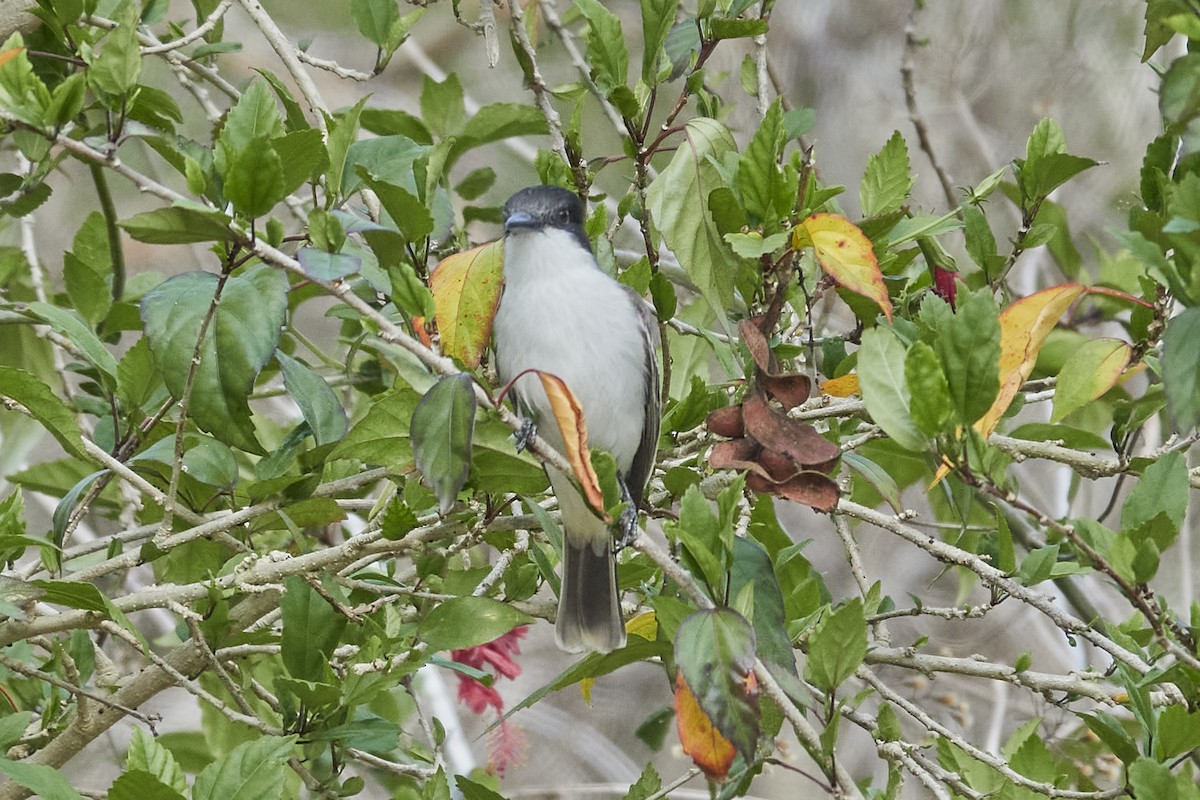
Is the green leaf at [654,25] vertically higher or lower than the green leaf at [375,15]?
higher

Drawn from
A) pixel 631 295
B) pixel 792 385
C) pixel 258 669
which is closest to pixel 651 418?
pixel 631 295

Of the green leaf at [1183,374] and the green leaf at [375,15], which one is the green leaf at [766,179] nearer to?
the green leaf at [1183,374]

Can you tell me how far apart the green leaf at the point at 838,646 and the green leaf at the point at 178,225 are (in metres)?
0.91

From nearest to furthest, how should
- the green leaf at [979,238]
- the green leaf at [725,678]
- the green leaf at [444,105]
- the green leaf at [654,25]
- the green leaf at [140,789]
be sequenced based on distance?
the green leaf at [725,678]
the green leaf at [140,789]
the green leaf at [654,25]
the green leaf at [979,238]
the green leaf at [444,105]

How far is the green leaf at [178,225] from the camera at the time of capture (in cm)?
161

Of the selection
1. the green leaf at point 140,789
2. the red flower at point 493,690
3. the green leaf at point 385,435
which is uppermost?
the green leaf at point 385,435

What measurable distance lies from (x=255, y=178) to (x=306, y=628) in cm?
83

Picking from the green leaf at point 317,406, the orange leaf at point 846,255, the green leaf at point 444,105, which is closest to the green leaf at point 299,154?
the green leaf at point 317,406

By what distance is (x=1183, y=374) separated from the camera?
1.45 meters

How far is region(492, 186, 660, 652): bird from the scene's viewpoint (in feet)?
8.94

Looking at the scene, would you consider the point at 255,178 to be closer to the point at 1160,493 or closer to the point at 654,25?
the point at 654,25

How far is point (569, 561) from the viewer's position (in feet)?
8.98

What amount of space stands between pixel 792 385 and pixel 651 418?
0.92 meters

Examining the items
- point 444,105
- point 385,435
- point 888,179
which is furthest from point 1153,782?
point 444,105
